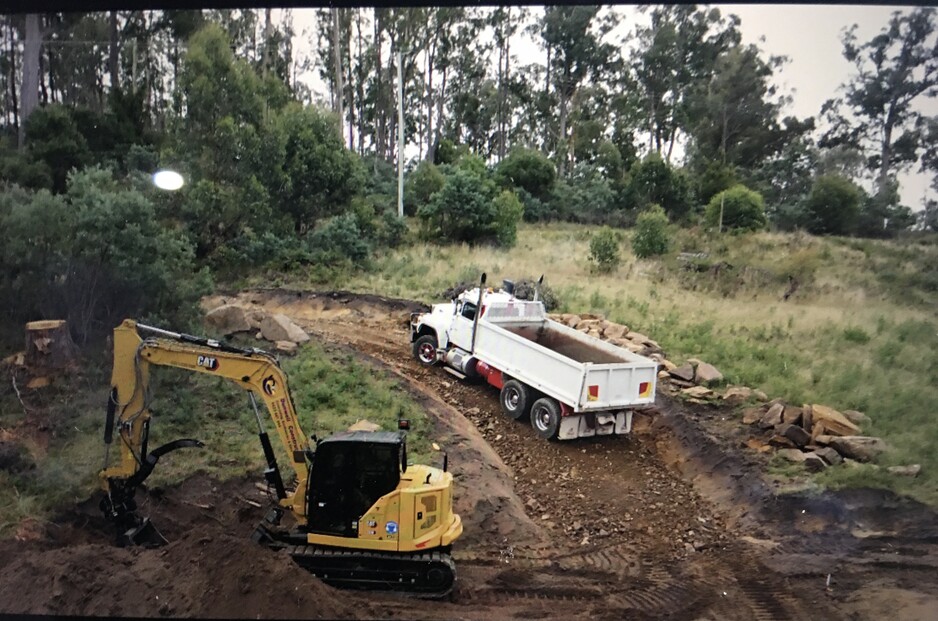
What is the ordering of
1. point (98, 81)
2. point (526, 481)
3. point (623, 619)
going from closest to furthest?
point (623, 619)
point (526, 481)
point (98, 81)

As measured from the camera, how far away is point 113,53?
4.80m

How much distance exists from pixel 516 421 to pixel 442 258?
1271 mm

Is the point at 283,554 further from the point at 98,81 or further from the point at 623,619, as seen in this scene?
the point at 98,81

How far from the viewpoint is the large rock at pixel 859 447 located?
417 centimetres

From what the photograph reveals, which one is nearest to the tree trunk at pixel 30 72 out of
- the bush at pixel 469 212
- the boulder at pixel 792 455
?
the bush at pixel 469 212

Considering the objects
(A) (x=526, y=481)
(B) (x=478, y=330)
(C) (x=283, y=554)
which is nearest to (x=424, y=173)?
(B) (x=478, y=330)

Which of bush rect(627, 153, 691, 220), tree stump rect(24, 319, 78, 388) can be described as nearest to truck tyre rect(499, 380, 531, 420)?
bush rect(627, 153, 691, 220)

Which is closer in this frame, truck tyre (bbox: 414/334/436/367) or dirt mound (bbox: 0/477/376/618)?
dirt mound (bbox: 0/477/376/618)

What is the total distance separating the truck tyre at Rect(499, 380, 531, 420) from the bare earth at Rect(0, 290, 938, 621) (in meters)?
0.18

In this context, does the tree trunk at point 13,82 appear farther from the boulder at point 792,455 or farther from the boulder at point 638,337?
the boulder at point 792,455

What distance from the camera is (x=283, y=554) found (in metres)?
4.18

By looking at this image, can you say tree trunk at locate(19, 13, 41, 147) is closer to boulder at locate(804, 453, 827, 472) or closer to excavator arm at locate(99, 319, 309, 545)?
excavator arm at locate(99, 319, 309, 545)

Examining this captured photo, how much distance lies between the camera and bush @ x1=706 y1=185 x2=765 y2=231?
4730mm

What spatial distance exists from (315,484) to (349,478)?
0.21 m
